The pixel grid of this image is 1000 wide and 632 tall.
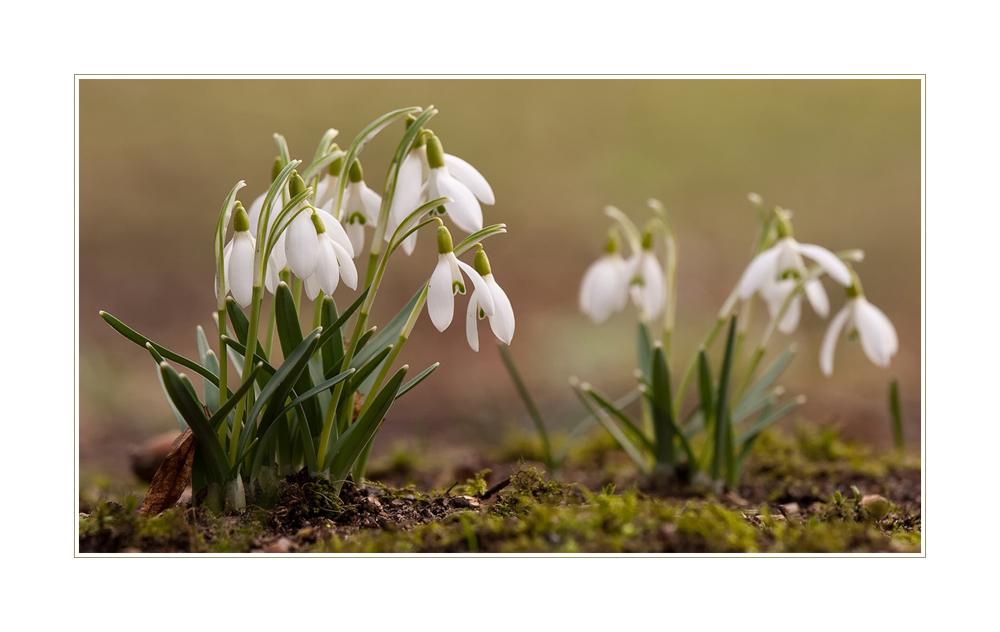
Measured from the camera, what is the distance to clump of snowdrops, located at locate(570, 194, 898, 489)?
72.8 inches

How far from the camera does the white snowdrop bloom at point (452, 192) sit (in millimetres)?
1369

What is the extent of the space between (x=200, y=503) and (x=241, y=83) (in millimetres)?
4043

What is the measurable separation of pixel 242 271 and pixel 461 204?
41cm

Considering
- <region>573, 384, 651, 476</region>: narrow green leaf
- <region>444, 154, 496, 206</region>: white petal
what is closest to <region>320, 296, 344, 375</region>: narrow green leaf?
<region>444, 154, 496, 206</region>: white petal

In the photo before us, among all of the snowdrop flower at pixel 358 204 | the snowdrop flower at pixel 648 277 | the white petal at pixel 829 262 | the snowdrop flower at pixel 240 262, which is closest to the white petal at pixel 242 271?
the snowdrop flower at pixel 240 262

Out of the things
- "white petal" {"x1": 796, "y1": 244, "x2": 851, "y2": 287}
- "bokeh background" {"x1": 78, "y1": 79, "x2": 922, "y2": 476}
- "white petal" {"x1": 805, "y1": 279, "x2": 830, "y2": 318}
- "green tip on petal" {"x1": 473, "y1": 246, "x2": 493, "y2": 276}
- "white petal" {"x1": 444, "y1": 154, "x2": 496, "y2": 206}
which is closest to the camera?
"green tip on petal" {"x1": 473, "y1": 246, "x2": 493, "y2": 276}

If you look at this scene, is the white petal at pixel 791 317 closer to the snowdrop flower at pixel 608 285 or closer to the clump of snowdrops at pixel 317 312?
the snowdrop flower at pixel 608 285

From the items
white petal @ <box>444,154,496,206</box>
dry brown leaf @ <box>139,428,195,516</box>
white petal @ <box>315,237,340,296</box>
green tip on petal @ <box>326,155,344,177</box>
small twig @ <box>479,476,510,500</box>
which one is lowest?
small twig @ <box>479,476,510,500</box>

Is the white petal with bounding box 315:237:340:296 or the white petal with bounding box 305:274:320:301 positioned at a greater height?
the white petal with bounding box 315:237:340:296

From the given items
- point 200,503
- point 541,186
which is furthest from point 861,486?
point 541,186

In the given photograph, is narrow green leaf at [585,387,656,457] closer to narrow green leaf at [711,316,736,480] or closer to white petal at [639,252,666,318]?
narrow green leaf at [711,316,736,480]

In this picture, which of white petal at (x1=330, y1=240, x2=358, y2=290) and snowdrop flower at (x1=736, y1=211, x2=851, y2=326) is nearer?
white petal at (x1=330, y1=240, x2=358, y2=290)

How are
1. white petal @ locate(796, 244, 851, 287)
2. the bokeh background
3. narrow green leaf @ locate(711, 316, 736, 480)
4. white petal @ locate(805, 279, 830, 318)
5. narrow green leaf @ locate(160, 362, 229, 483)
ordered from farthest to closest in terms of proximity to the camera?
the bokeh background → white petal @ locate(805, 279, 830, 318) → narrow green leaf @ locate(711, 316, 736, 480) → white petal @ locate(796, 244, 851, 287) → narrow green leaf @ locate(160, 362, 229, 483)

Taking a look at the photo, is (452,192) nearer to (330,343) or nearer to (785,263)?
(330,343)
